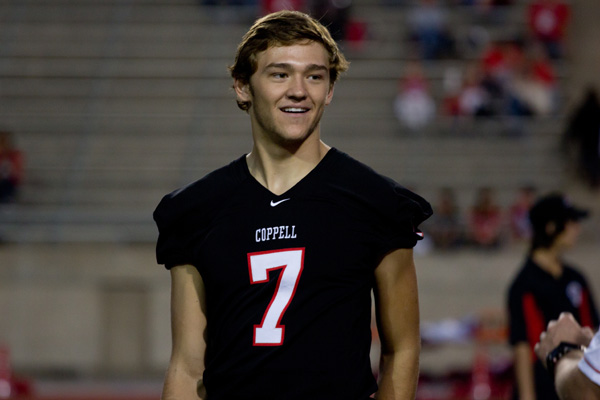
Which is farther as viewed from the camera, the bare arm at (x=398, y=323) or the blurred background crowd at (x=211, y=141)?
the blurred background crowd at (x=211, y=141)

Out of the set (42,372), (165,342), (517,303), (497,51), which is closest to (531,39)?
(497,51)

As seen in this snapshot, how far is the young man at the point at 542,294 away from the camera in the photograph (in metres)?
6.02

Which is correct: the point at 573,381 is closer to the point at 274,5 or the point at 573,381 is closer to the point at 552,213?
the point at 552,213

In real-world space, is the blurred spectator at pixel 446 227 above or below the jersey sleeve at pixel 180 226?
below

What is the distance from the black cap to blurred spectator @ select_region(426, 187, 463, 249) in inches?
344

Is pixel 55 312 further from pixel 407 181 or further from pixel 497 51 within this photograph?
pixel 497 51

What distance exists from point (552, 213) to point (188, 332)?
11.2 ft

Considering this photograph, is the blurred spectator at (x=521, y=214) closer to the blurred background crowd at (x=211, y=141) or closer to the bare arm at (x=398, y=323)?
the blurred background crowd at (x=211, y=141)

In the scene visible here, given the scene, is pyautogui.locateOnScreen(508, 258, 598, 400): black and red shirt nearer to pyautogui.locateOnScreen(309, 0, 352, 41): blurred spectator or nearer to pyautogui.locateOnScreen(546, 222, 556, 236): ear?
pyautogui.locateOnScreen(546, 222, 556, 236): ear

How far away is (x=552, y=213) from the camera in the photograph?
6.21 meters

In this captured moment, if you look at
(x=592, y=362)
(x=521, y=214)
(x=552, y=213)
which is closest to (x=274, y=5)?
(x=521, y=214)

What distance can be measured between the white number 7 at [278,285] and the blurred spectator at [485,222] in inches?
481

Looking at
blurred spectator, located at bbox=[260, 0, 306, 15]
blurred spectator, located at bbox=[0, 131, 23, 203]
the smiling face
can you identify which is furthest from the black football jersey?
blurred spectator, located at bbox=[260, 0, 306, 15]

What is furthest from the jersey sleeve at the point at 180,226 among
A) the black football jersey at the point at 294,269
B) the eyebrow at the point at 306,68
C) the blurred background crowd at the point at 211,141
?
the blurred background crowd at the point at 211,141
